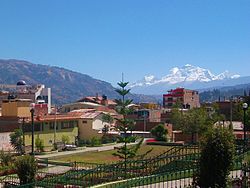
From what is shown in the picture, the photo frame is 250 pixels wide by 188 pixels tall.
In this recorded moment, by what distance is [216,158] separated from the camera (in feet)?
50.9

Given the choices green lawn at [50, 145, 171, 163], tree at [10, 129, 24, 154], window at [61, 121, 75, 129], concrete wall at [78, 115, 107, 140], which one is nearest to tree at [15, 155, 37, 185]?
green lawn at [50, 145, 171, 163]

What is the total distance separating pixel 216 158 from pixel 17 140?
41.0 meters

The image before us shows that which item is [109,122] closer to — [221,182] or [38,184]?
[38,184]

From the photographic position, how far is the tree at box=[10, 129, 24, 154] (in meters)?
53.1

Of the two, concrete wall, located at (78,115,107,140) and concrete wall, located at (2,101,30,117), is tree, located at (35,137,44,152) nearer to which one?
concrete wall, located at (2,101,30,117)

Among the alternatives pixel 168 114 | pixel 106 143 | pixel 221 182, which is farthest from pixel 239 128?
pixel 221 182

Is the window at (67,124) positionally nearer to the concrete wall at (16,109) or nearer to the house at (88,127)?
the house at (88,127)

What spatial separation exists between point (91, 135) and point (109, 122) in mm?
4666

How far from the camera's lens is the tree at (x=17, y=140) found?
53062 millimetres

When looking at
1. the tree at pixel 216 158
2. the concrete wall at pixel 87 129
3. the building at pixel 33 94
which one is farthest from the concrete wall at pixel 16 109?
the tree at pixel 216 158

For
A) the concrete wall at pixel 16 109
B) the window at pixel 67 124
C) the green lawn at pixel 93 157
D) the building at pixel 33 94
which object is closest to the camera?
the green lawn at pixel 93 157

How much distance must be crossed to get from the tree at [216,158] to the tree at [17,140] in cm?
3980

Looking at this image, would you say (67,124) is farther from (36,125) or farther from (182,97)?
(182,97)

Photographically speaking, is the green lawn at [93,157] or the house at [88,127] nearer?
the green lawn at [93,157]
